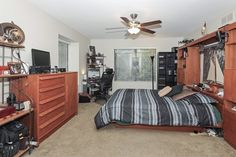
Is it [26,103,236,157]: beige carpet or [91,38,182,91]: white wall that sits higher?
[91,38,182,91]: white wall

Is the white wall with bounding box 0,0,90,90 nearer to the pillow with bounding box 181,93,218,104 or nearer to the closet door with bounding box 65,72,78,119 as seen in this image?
the closet door with bounding box 65,72,78,119

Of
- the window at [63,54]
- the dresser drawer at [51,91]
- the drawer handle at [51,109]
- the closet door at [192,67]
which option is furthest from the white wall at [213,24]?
the window at [63,54]

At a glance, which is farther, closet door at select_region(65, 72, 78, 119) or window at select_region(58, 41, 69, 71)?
window at select_region(58, 41, 69, 71)

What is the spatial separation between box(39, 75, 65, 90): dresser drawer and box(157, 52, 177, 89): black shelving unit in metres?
4.17

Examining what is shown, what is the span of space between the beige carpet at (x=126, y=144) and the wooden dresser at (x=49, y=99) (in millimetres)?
203

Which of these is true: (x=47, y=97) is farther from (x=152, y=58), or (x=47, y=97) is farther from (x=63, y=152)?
(x=152, y=58)

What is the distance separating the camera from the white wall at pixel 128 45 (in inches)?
286

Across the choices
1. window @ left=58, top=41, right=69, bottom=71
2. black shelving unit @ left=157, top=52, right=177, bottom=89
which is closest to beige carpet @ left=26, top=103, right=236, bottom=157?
window @ left=58, top=41, right=69, bottom=71

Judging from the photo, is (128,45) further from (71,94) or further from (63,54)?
(71,94)

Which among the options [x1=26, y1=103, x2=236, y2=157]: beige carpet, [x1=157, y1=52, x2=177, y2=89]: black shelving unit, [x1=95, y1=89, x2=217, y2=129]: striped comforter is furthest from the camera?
[x1=157, y1=52, x2=177, y2=89]: black shelving unit

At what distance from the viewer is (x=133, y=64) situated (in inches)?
300

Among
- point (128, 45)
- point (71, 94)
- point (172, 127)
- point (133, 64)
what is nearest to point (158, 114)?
point (172, 127)

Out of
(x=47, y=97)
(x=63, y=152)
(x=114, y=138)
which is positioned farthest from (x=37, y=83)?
(x=114, y=138)

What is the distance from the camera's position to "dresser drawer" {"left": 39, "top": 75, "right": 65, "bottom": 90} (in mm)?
2925
